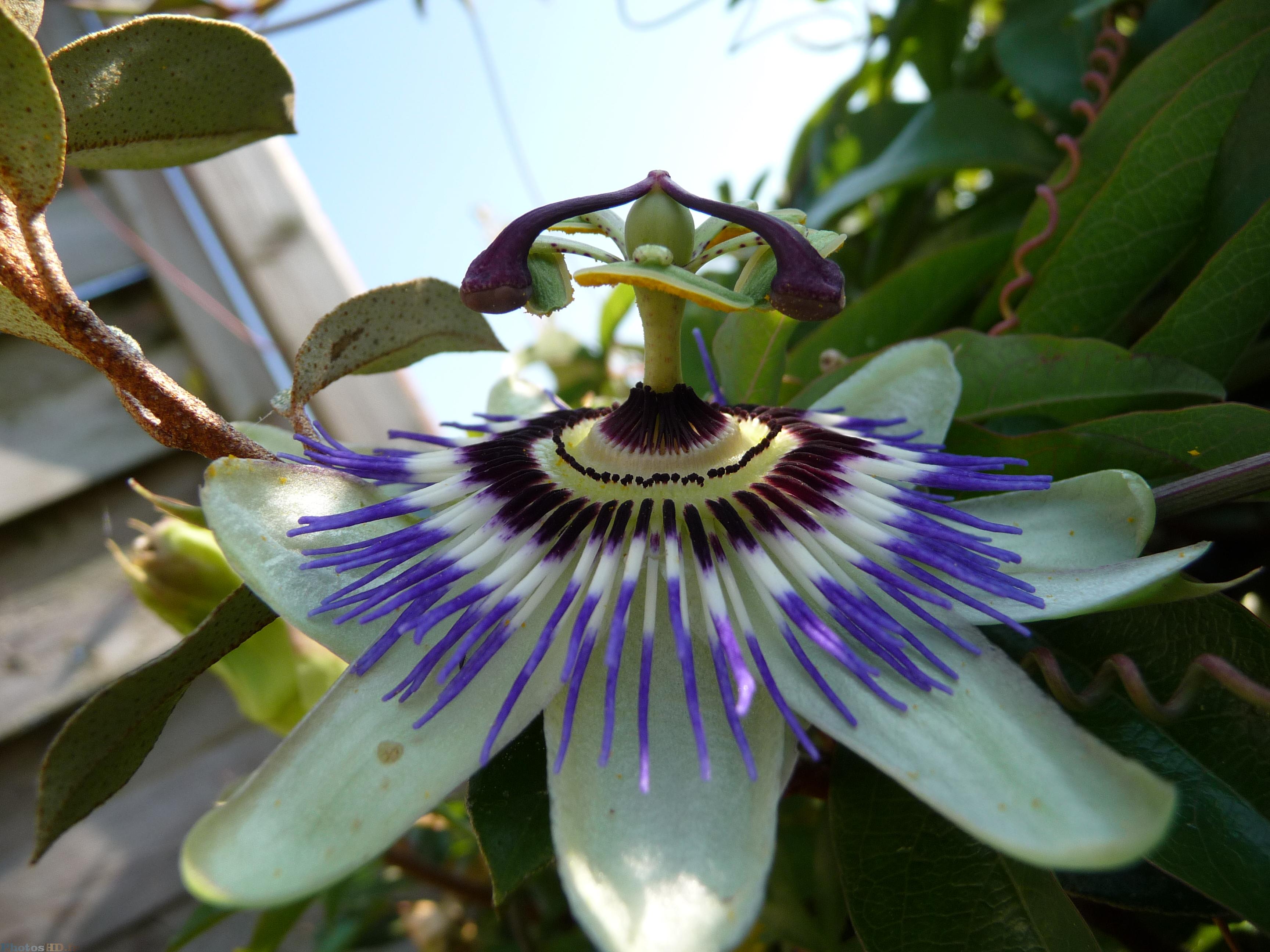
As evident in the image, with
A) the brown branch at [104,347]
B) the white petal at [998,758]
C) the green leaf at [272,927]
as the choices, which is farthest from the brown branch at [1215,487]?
the green leaf at [272,927]

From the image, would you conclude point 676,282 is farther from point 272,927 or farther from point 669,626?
point 272,927

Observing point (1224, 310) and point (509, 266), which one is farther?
point (1224, 310)

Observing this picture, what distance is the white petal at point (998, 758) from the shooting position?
39 centimetres

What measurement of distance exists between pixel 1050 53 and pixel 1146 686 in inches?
38.5

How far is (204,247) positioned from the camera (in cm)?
204

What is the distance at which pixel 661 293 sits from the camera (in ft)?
2.22

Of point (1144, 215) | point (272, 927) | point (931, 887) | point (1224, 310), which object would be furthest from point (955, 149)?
point (272, 927)

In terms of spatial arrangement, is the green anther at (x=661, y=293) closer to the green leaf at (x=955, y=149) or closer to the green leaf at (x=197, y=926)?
the green leaf at (x=955, y=149)

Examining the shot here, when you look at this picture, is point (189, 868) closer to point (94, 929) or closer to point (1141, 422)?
point (1141, 422)

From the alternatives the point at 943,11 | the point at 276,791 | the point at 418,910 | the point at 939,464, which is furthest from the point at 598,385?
the point at 276,791

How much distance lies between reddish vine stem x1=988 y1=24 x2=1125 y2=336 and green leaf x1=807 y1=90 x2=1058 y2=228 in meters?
0.07

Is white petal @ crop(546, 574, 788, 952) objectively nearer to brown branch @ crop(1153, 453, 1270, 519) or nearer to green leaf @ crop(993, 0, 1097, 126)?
brown branch @ crop(1153, 453, 1270, 519)

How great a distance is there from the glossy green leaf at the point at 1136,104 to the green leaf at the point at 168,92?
2.56 ft

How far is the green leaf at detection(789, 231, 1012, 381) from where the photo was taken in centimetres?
100
